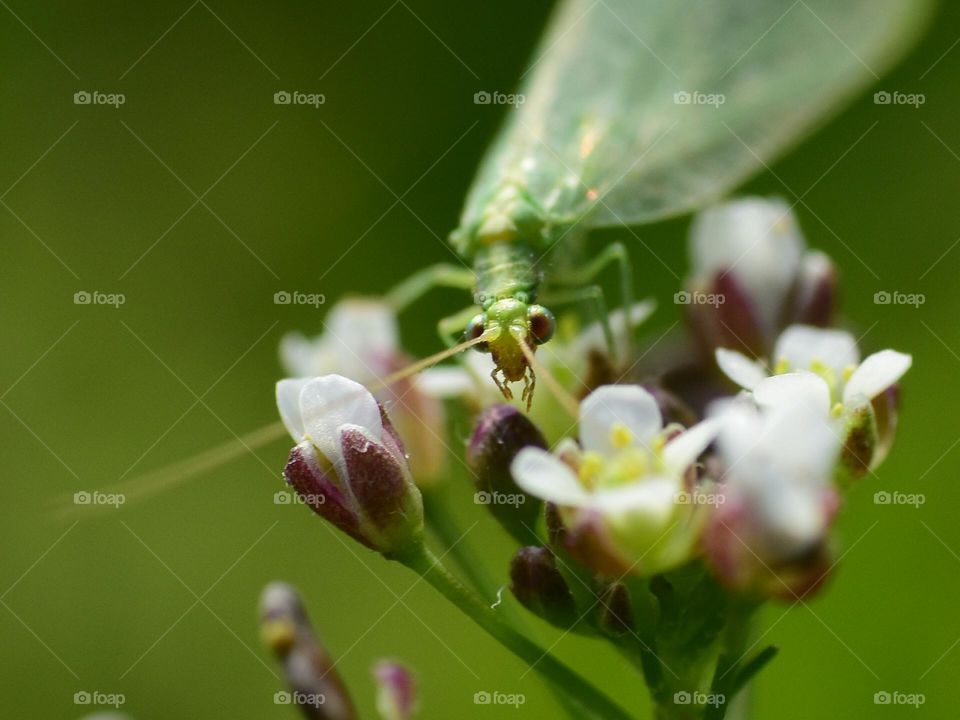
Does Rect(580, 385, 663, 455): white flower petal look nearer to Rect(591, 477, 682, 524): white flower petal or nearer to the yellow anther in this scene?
the yellow anther

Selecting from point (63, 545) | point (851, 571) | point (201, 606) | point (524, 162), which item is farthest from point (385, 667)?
point (63, 545)

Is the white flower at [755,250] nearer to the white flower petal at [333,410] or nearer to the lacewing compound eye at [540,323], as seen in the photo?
the lacewing compound eye at [540,323]

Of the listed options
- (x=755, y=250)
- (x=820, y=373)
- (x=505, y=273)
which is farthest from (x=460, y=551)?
(x=755, y=250)

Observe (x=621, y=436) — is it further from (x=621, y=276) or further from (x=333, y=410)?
(x=621, y=276)

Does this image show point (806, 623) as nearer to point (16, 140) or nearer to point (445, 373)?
point (445, 373)

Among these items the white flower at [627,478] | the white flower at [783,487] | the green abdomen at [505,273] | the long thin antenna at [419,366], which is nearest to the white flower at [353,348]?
the long thin antenna at [419,366]

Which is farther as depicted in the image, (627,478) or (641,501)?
(627,478)
